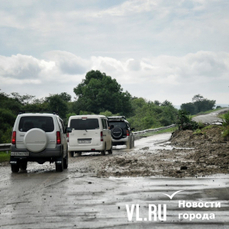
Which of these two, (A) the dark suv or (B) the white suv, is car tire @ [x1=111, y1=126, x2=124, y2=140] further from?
(B) the white suv

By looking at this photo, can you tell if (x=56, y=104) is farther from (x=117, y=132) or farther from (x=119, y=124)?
(x=117, y=132)

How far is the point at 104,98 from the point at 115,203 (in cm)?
10757

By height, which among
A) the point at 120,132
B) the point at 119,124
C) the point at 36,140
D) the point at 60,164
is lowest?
the point at 60,164

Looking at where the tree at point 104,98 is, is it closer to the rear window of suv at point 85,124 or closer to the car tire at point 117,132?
the car tire at point 117,132

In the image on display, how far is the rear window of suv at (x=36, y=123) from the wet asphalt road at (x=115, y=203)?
303cm

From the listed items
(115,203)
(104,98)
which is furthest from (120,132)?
(104,98)

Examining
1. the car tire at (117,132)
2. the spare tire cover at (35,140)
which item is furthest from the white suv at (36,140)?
the car tire at (117,132)

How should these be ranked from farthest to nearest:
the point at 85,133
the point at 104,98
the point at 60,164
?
the point at 104,98, the point at 85,133, the point at 60,164

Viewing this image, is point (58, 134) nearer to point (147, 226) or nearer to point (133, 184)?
point (133, 184)

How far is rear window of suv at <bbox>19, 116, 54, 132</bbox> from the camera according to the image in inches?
638

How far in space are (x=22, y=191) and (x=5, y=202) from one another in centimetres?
167

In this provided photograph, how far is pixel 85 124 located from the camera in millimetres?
24531

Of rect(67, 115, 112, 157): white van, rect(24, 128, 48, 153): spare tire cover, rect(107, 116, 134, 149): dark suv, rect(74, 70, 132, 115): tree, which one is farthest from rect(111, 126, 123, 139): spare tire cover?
rect(74, 70, 132, 115): tree

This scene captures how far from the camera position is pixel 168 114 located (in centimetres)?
10844
